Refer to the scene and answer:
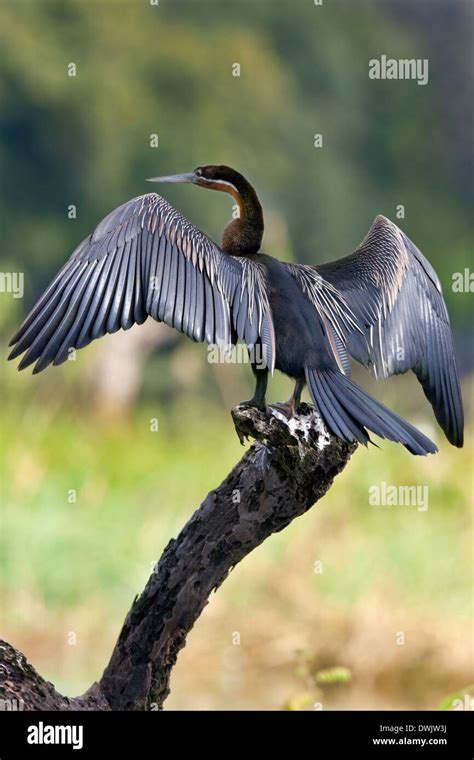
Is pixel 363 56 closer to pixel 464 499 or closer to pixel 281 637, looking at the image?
pixel 464 499

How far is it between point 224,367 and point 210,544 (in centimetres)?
539

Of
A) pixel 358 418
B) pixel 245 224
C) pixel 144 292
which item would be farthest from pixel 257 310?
pixel 245 224

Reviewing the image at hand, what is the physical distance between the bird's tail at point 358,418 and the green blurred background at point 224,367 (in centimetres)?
94

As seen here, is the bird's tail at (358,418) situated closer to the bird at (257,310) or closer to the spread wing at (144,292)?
the bird at (257,310)

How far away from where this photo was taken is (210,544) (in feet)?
10.8

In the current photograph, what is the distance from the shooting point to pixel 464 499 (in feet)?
23.3

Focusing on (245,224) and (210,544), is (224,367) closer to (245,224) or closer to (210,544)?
(245,224)

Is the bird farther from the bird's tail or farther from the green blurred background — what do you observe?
the green blurred background

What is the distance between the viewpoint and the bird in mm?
3291

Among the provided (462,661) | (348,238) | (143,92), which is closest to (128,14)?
(143,92)

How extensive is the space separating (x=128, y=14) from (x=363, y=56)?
2.57 metres

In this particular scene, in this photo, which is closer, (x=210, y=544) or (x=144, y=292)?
(x=210, y=544)

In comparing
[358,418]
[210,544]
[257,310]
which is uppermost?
[257,310]
